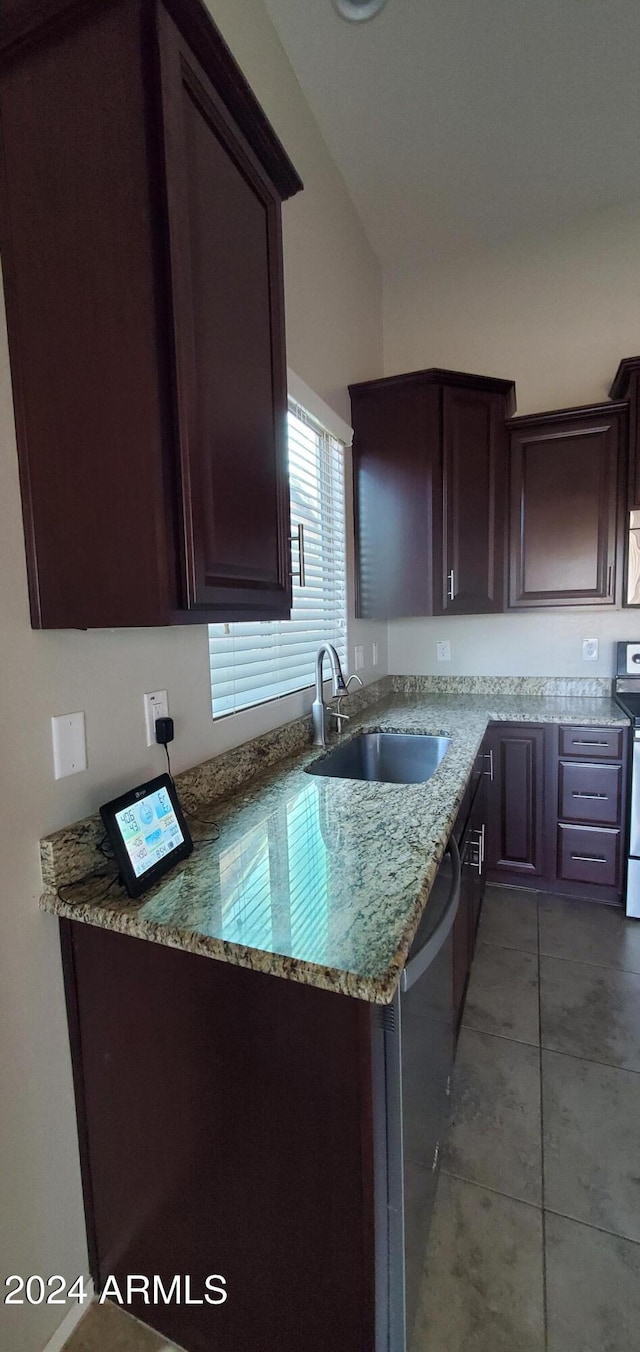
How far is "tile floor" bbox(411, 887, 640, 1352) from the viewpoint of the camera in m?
1.08

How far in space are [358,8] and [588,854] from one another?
3120 mm

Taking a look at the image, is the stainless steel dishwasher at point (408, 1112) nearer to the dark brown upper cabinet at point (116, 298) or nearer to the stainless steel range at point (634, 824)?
the dark brown upper cabinet at point (116, 298)

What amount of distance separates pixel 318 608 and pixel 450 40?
6.21 ft

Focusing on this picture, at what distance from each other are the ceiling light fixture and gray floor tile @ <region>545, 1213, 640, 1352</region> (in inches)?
128

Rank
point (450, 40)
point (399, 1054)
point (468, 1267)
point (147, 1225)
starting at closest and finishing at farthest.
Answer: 1. point (399, 1054)
2. point (147, 1225)
3. point (468, 1267)
4. point (450, 40)

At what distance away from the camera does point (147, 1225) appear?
1.03m

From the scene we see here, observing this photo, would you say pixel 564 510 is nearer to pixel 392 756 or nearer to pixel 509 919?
pixel 392 756

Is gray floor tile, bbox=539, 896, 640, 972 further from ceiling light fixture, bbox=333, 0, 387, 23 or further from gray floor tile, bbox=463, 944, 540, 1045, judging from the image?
ceiling light fixture, bbox=333, 0, 387, 23

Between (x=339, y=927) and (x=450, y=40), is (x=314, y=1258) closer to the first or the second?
(x=339, y=927)

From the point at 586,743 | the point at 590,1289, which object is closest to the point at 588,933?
the point at 586,743

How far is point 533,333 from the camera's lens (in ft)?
9.37

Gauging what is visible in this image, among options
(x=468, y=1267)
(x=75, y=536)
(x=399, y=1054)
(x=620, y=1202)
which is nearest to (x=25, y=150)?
(x=75, y=536)

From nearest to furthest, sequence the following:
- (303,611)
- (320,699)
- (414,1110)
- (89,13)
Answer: (89,13), (414,1110), (320,699), (303,611)

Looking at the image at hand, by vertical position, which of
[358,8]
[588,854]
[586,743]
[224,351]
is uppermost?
[358,8]
